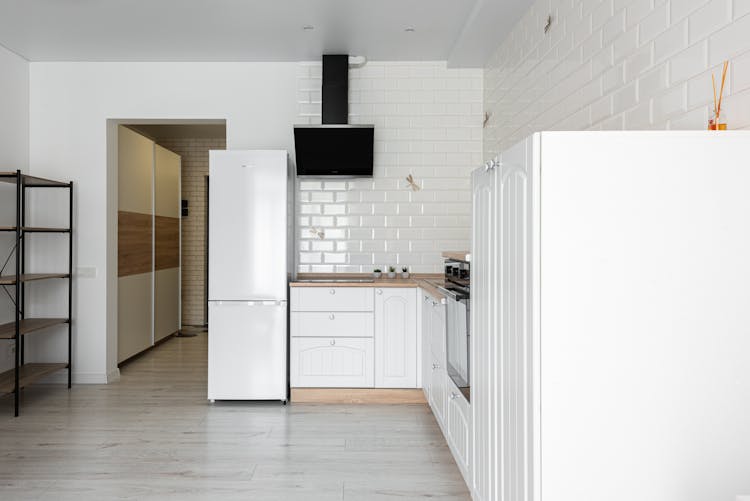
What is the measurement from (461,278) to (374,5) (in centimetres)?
196

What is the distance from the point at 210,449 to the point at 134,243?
3.14m

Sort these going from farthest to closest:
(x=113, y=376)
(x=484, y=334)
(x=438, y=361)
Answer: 1. (x=113, y=376)
2. (x=438, y=361)
3. (x=484, y=334)

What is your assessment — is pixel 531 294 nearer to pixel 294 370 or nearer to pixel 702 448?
pixel 702 448

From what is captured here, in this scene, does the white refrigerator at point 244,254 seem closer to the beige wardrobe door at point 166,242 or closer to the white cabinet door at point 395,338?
the white cabinet door at point 395,338

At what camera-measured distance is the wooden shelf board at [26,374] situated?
3.88 metres

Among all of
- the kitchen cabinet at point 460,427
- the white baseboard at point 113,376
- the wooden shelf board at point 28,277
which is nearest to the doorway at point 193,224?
the white baseboard at point 113,376

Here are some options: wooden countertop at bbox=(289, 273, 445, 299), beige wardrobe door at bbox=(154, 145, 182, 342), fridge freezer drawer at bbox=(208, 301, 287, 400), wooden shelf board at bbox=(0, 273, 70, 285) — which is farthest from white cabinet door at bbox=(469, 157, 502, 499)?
beige wardrobe door at bbox=(154, 145, 182, 342)

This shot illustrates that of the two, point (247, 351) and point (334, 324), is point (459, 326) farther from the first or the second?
point (247, 351)

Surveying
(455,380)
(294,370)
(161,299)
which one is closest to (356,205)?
(294,370)

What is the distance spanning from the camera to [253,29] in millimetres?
3998

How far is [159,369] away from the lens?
17.3 ft

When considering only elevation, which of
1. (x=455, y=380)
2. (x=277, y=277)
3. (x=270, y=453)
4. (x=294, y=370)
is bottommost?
(x=270, y=453)

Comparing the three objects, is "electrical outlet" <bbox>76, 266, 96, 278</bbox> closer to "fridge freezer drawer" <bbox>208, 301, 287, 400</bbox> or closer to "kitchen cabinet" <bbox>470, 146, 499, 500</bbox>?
"fridge freezer drawer" <bbox>208, 301, 287, 400</bbox>

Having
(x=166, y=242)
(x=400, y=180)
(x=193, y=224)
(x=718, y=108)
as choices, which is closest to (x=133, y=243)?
(x=166, y=242)
